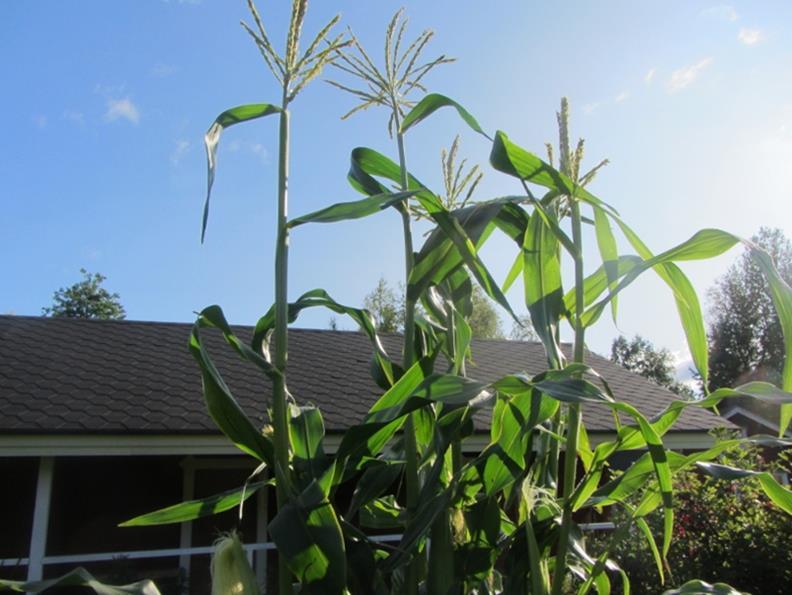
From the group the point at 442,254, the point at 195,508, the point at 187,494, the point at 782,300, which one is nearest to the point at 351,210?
the point at 442,254

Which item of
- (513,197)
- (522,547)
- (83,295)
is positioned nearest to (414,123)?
(513,197)

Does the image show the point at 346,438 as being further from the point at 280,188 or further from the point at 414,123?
the point at 414,123

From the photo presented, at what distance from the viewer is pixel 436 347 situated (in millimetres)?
1485

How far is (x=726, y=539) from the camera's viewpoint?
4.40 metres

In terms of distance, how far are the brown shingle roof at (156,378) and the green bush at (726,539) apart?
71.4 inches

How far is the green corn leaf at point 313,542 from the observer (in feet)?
3.37

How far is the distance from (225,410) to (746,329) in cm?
3217

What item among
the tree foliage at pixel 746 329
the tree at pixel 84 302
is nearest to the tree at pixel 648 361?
the tree foliage at pixel 746 329

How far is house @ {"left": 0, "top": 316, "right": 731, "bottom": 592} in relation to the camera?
5.09 metres

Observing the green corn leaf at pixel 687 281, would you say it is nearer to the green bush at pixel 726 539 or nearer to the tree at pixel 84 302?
the green bush at pixel 726 539

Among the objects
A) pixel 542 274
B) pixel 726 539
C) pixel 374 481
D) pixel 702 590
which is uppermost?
pixel 542 274

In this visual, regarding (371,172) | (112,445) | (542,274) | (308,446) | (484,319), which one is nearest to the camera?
(308,446)

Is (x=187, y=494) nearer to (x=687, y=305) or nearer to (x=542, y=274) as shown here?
(x=542, y=274)

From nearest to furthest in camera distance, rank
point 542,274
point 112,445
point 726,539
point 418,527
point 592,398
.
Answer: point 592,398 → point 418,527 → point 542,274 → point 726,539 → point 112,445
